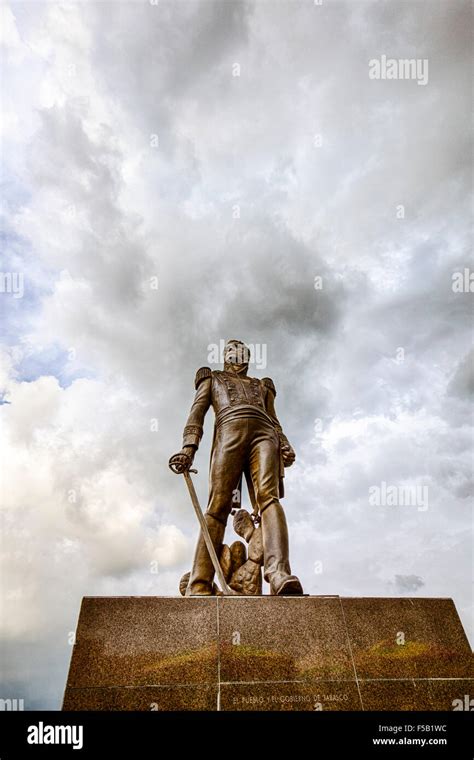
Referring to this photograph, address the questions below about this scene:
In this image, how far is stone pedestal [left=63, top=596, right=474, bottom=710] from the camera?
17.7ft

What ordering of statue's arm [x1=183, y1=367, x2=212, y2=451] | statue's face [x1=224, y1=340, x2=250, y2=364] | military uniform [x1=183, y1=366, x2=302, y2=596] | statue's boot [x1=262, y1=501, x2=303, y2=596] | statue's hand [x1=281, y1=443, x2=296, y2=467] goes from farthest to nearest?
statue's face [x1=224, y1=340, x2=250, y2=364] < statue's hand [x1=281, y1=443, x2=296, y2=467] < statue's arm [x1=183, y1=367, x2=212, y2=451] < military uniform [x1=183, y1=366, x2=302, y2=596] < statue's boot [x1=262, y1=501, x2=303, y2=596]

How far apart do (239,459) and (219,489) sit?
557 mm

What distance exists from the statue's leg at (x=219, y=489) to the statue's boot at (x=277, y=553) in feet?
2.12

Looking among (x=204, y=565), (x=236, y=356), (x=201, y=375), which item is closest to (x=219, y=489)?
(x=204, y=565)

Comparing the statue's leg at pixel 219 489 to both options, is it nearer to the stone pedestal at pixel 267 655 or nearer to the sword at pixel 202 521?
the sword at pixel 202 521

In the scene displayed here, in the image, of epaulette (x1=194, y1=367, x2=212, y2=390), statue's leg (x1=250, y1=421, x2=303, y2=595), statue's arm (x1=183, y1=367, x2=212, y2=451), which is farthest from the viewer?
epaulette (x1=194, y1=367, x2=212, y2=390)

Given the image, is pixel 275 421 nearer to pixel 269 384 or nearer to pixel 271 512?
pixel 269 384

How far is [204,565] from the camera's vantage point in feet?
24.8

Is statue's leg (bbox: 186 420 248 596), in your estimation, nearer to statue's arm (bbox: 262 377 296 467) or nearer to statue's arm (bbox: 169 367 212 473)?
statue's arm (bbox: 169 367 212 473)

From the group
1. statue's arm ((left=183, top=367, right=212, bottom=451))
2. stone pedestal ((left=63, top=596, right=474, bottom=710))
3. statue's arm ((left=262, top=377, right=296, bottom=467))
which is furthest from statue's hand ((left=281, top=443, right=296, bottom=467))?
stone pedestal ((left=63, top=596, right=474, bottom=710))

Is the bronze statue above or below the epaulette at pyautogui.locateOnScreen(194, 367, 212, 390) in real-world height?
below
